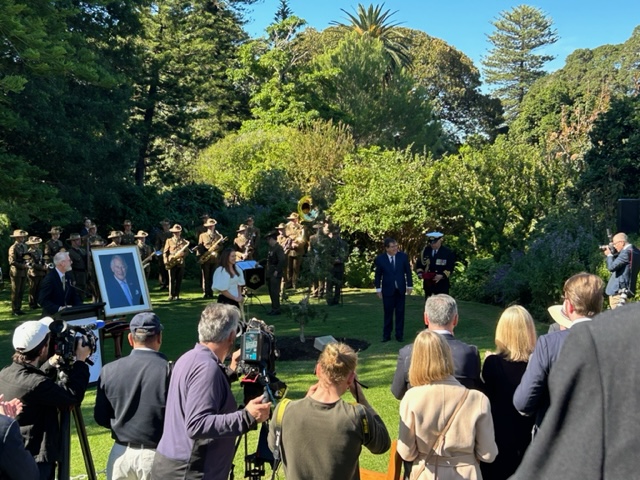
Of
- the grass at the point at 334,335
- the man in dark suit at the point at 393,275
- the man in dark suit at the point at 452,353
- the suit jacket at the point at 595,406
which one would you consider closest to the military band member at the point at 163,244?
the grass at the point at 334,335

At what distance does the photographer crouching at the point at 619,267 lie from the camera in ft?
42.3

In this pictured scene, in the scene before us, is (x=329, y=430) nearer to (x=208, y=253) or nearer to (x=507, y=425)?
(x=507, y=425)

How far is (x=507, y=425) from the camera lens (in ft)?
16.5

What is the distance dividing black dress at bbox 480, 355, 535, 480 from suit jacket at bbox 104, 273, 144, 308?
746cm

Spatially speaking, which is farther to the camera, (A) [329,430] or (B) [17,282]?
(B) [17,282]

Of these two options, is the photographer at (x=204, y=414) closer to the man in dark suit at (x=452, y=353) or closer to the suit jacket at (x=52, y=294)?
the man in dark suit at (x=452, y=353)

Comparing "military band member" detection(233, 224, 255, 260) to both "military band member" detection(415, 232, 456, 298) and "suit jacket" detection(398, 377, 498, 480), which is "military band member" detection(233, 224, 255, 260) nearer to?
"military band member" detection(415, 232, 456, 298)

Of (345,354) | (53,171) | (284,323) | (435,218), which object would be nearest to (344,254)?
(284,323)

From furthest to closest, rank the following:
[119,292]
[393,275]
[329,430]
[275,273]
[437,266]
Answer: [275,273] < [437,266] < [393,275] < [119,292] < [329,430]

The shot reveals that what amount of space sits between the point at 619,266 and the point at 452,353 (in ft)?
30.1

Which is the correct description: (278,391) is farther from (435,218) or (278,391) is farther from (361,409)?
(435,218)

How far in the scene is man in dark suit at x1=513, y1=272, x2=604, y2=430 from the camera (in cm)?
428

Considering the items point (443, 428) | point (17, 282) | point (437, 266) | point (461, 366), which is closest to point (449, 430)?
point (443, 428)

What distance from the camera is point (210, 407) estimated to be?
407cm
